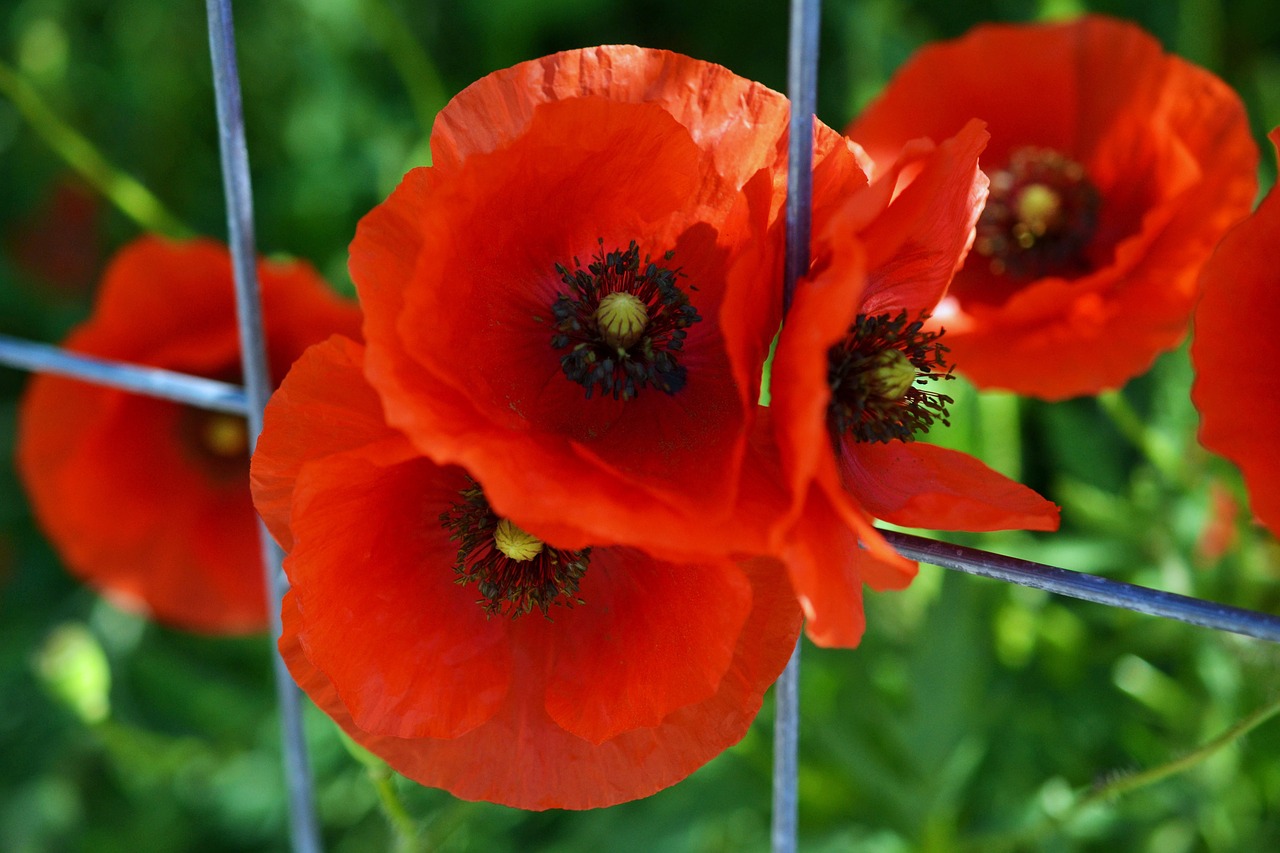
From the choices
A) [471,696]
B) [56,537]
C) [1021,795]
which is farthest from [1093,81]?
[56,537]

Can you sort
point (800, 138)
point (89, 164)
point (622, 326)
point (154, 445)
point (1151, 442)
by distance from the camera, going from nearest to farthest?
point (800, 138)
point (622, 326)
point (1151, 442)
point (89, 164)
point (154, 445)

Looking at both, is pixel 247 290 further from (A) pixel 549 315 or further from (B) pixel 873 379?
(B) pixel 873 379

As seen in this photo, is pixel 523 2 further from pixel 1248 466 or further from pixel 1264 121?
pixel 1248 466

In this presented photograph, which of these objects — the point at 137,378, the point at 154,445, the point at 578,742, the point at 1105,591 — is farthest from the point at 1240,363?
the point at 154,445

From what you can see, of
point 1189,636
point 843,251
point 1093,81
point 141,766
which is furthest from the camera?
point 141,766

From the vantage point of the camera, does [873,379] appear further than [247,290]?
No

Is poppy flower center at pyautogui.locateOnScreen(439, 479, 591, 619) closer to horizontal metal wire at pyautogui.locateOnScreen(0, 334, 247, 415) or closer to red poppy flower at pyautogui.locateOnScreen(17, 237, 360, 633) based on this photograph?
horizontal metal wire at pyautogui.locateOnScreen(0, 334, 247, 415)
